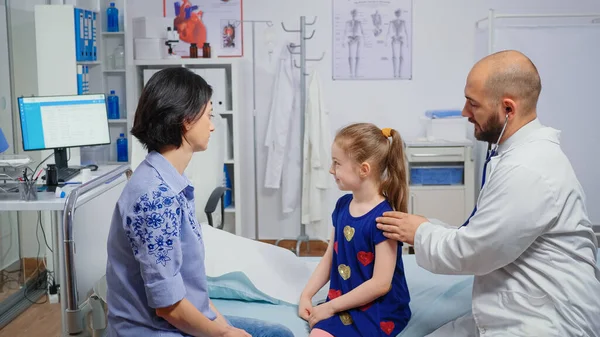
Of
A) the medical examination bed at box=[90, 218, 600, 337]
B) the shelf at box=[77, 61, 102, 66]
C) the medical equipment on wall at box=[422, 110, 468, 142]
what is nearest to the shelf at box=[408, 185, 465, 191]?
the medical equipment on wall at box=[422, 110, 468, 142]

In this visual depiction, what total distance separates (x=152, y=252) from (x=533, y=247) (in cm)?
95

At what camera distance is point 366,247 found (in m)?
1.98

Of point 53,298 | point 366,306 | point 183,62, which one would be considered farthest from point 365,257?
point 183,62

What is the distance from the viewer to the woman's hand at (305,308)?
214 cm

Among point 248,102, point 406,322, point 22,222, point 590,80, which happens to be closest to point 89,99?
point 22,222

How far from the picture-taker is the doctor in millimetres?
1697

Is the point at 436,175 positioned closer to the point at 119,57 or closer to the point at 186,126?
the point at 119,57

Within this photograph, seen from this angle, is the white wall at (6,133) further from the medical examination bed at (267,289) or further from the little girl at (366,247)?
the little girl at (366,247)

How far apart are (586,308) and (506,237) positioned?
0.90ft

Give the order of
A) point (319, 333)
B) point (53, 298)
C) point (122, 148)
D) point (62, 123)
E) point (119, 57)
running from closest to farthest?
point (319, 333) → point (62, 123) → point (53, 298) → point (119, 57) → point (122, 148)

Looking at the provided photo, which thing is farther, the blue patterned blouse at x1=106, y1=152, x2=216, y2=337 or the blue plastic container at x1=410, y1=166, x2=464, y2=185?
the blue plastic container at x1=410, y1=166, x2=464, y2=185

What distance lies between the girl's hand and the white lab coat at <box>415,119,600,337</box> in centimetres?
39

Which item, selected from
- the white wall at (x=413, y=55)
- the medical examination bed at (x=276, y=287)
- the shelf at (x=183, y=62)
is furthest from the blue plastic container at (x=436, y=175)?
the medical examination bed at (x=276, y=287)

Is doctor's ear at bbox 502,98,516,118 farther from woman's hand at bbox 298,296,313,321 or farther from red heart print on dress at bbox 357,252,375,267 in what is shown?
woman's hand at bbox 298,296,313,321
